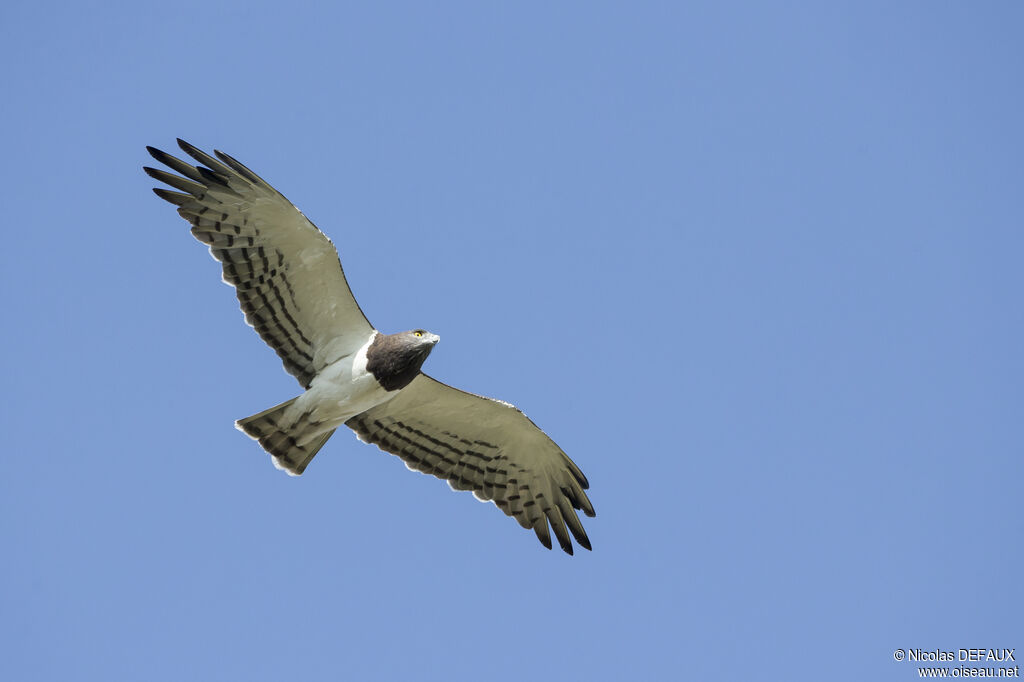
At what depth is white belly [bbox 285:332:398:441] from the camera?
553 inches

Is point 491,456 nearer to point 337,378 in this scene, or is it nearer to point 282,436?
point 337,378

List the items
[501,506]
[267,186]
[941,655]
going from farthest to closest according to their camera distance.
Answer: [501,506]
[941,655]
[267,186]

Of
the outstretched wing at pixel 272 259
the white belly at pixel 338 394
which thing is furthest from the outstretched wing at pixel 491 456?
the outstretched wing at pixel 272 259

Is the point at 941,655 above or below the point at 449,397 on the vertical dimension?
below

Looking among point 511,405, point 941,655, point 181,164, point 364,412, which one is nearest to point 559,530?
point 511,405

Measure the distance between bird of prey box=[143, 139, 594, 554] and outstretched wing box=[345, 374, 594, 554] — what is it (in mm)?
14

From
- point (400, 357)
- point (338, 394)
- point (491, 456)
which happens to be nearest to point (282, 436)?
point (338, 394)

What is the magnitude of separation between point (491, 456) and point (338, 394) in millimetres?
2429

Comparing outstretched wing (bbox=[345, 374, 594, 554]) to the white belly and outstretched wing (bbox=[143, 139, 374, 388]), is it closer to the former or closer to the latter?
the white belly

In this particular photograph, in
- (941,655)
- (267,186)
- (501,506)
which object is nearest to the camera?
(267,186)

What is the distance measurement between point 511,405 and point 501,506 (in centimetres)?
165

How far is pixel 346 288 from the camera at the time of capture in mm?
14039

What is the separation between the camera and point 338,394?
14.1 meters

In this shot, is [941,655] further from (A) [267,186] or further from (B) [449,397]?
(A) [267,186]
